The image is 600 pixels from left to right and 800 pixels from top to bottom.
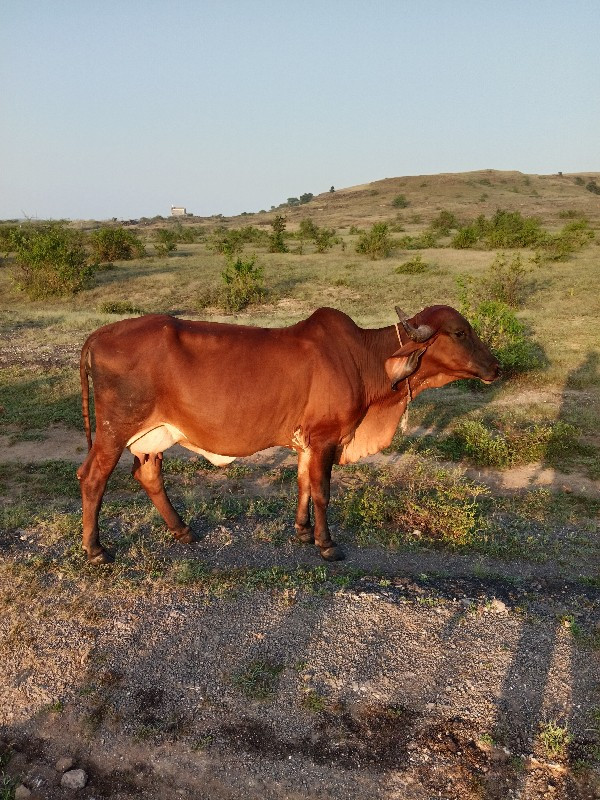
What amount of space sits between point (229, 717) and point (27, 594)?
6.13ft

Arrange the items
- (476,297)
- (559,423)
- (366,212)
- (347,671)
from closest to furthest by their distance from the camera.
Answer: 1. (347,671)
2. (559,423)
3. (476,297)
4. (366,212)

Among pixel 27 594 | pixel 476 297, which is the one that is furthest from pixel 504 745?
pixel 476 297

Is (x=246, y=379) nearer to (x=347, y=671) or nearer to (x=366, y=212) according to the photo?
(x=347, y=671)

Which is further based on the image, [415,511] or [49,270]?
[49,270]

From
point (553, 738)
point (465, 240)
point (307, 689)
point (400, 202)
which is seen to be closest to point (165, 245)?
point (465, 240)

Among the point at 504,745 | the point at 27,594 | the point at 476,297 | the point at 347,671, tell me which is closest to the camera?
the point at 504,745

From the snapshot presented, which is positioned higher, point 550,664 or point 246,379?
point 246,379

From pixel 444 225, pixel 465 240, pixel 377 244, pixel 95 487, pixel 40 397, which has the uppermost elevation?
pixel 444 225

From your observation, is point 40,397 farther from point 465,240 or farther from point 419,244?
point 419,244

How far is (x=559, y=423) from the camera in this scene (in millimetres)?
8984

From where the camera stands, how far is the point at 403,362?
5164 millimetres

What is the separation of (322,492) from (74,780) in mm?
2678

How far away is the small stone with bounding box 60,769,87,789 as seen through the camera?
3.15 metres

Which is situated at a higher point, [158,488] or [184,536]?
[158,488]
